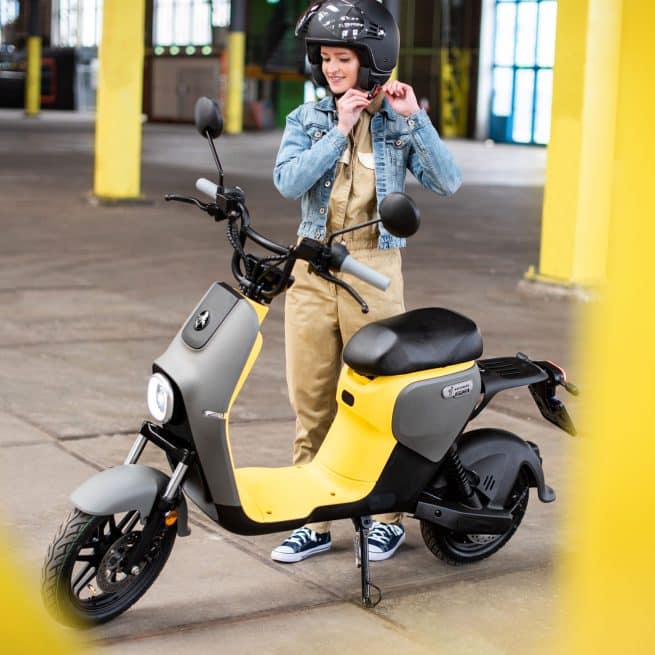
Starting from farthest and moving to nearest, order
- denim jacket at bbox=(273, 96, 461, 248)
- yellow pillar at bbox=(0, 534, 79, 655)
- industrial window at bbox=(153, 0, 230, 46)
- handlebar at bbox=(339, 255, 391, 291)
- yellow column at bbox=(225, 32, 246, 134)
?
industrial window at bbox=(153, 0, 230, 46) < yellow column at bbox=(225, 32, 246, 134) < denim jacket at bbox=(273, 96, 461, 248) < handlebar at bbox=(339, 255, 391, 291) < yellow pillar at bbox=(0, 534, 79, 655)

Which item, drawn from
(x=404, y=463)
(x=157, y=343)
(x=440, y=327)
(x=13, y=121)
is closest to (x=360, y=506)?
(x=404, y=463)

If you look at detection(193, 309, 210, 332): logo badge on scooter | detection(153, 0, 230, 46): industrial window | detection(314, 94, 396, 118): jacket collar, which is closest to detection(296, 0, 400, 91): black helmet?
detection(314, 94, 396, 118): jacket collar

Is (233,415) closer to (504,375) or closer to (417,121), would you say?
(504,375)

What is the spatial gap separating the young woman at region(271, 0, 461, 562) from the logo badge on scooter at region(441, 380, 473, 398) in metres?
0.32

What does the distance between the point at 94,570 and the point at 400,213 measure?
111 centimetres

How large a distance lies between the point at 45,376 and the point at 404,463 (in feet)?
9.65

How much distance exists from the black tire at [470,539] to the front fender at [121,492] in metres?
0.90

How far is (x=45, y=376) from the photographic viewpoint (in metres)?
5.69

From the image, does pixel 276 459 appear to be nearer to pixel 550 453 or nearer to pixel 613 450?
pixel 550 453

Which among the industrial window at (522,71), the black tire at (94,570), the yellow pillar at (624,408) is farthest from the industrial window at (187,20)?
the yellow pillar at (624,408)

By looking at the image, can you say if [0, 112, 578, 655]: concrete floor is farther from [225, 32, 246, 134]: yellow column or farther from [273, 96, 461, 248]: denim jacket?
[225, 32, 246, 134]: yellow column

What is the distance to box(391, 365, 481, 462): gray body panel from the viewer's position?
10.1 feet

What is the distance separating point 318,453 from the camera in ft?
10.7

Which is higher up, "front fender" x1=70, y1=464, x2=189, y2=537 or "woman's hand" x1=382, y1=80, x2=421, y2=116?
"woman's hand" x1=382, y1=80, x2=421, y2=116
